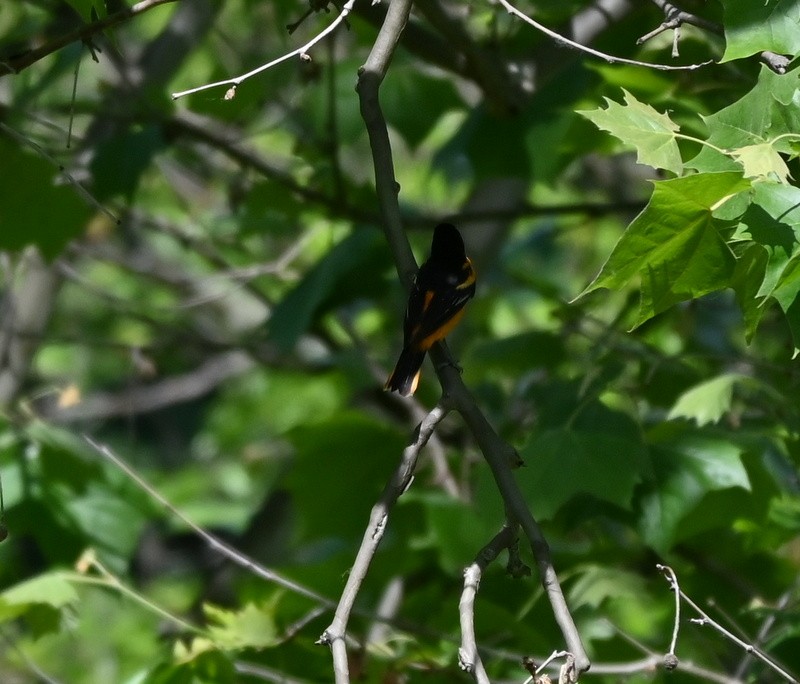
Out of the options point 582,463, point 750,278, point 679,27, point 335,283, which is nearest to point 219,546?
point 582,463

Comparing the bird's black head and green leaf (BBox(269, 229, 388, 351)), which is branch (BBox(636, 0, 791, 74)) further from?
green leaf (BBox(269, 229, 388, 351))

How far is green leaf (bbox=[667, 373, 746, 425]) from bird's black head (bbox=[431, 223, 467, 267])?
0.94m

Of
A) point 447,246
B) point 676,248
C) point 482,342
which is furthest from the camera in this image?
point 482,342

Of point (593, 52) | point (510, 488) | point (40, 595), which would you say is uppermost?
point (593, 52)

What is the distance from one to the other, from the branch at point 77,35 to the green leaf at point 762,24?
1092 millimetres

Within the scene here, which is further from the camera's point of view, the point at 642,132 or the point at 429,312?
the point at 429,312

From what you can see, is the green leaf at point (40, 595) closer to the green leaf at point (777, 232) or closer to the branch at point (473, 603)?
the branch at point (473, 603)

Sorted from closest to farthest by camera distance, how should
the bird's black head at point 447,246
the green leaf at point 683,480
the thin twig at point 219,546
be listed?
the thin twig at point 219,546 < the green leaf at point 683,480 < the bird's black head at point 447,246

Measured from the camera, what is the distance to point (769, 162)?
1929 millimetres

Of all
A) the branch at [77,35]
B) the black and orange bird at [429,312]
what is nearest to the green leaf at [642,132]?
the black and orange bird at [429,312]

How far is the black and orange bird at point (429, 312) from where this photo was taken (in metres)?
2.89

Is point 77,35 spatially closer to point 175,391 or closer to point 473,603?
point 473,603

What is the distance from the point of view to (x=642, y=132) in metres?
2.05

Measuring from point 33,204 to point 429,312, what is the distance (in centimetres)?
161
